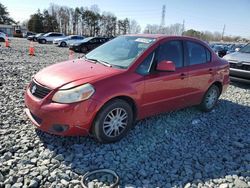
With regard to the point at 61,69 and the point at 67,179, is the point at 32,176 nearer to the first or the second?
the point at 67,179

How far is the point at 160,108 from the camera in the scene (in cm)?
455

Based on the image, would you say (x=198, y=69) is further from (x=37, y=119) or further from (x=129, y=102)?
(x=37, y=119)

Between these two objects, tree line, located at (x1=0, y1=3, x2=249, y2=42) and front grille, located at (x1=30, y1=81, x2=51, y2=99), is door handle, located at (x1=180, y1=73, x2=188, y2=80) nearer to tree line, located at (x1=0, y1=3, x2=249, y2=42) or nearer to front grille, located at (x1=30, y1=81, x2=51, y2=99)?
front grille, located at (x1=30, y1=81, x2=51, y2=99)

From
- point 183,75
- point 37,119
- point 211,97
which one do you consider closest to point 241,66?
point 211,97

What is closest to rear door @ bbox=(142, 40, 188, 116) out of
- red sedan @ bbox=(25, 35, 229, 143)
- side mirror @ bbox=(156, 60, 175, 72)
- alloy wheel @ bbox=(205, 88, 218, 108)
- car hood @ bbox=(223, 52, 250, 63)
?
red sedan @ bbox=(25, 35, 229, 143)

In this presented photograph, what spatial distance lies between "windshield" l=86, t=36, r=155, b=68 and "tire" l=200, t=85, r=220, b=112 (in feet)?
6.84

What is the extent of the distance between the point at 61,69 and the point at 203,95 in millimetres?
3211

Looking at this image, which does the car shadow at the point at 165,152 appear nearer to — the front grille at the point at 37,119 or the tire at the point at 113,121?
the tire at the point at 113,121

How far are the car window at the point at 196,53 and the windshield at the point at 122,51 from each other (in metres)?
1.00

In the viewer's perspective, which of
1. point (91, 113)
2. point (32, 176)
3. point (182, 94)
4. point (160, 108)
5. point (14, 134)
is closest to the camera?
point (32, 176)

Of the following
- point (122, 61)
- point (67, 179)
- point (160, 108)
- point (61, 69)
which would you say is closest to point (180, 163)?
point (160, 108)

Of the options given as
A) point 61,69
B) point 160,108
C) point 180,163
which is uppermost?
point 61,69

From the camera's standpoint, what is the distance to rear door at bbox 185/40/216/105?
503 cm

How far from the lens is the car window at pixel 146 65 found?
4.07 meters
